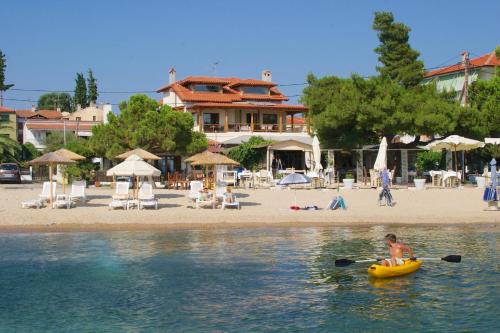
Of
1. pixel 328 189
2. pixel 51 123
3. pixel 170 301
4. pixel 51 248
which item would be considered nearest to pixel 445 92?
pixel 328 189

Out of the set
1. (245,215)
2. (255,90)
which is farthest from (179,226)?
(255,90)

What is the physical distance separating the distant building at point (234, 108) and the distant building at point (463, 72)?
539 inches

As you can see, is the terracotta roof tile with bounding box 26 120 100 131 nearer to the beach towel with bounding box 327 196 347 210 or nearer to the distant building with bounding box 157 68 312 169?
the distant building with bounding box 157 68 312 169

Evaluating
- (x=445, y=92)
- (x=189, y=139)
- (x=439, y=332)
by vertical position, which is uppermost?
(x=445, y=92)

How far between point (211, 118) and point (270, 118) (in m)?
5.17

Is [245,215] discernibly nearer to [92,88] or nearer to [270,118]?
[270,118]

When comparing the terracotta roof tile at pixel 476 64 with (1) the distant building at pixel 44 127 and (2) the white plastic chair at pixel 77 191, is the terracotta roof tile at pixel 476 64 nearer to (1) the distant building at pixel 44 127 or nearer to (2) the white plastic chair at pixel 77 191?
(1) the distant building at pixel 44 127

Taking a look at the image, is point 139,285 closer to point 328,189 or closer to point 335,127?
point 328,189

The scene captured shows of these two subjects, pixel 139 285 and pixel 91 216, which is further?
pixel 91 216

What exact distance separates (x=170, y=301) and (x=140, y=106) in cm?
2524

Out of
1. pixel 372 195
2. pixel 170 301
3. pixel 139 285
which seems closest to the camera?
pixel 170 301

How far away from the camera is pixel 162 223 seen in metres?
21.2

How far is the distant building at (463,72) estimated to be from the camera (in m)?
57.9

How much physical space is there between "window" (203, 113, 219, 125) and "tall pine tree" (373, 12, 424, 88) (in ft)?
49.8
